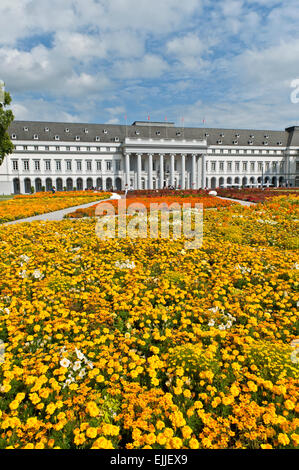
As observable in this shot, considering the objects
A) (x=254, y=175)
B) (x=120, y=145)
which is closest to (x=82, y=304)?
(x=120, y=145)

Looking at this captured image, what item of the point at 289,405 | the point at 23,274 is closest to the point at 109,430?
the point at 289,405

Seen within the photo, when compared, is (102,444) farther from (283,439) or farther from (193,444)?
(283,439)

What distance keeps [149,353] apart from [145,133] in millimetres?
67282

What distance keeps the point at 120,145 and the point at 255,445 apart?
2609 inches

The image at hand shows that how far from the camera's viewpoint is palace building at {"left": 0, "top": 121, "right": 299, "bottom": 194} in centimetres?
5872

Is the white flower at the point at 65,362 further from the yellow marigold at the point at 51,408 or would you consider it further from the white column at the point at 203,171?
the white column at the point at 203,171

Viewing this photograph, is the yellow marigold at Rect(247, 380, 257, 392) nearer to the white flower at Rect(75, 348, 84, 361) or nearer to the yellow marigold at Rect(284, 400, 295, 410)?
the yellow marigold at Rect(284, 400, 295, 410)

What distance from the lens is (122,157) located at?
63.9m

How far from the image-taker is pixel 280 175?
254ft

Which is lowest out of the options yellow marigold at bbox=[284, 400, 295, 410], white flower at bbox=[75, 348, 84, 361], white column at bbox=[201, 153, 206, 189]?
yellow marigold at bbox=[284, 400, 295, 410]

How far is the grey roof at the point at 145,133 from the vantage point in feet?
196

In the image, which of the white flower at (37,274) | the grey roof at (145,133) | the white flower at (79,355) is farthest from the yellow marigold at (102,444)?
the grey roof at (145,133)

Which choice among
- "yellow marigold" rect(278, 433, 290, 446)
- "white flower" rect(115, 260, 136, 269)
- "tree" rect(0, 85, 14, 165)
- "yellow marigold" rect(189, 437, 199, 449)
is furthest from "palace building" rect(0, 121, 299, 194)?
"yellow marigold" rect(278, 433, 290, 446)

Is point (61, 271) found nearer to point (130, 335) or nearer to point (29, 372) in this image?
point (130, 335)
